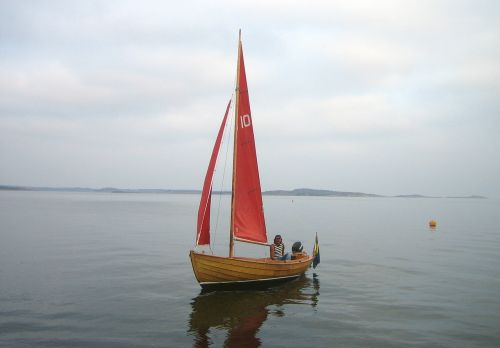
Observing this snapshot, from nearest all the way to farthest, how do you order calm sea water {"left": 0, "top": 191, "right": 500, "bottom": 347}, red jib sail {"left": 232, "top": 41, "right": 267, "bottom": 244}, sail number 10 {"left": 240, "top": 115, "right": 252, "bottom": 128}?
calm sea water {"left": 0, "top": 191, "right": 500, "bottom": 347}, red jib sail {"left": 232, "top": 41, "right": 267, "bottom": 244}, sail number 10 {"left": 240, "top": 115, "right": 252, "bottom": 128}

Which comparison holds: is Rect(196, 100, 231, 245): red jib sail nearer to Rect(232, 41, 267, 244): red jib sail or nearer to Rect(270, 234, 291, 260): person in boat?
Rect(232, 41, 267, 244): red jib sail

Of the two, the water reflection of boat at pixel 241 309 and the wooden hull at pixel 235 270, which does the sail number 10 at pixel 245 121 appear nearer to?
the wooden hull at pixel 235 270

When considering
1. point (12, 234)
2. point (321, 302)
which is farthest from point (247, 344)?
point (12, 234)

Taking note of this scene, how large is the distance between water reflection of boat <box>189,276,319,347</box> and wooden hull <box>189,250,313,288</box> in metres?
0.70

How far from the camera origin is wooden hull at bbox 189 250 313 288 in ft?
62.2

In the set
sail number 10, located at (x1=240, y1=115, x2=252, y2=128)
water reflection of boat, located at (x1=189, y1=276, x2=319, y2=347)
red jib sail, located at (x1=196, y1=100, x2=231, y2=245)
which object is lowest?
water reflection of boat, located at (x1=189, y1=276, x2=319, y2=347)

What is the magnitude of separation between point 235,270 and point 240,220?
2618 mm

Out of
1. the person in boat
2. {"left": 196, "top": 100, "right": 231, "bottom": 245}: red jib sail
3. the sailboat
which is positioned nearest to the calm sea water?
the sailboat

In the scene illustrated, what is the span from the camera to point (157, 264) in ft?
94.3

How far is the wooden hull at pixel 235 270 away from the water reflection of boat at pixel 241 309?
0.70 meters

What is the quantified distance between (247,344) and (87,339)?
5.61 m

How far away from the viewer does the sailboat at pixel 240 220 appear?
19141 millimetres

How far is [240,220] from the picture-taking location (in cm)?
2097

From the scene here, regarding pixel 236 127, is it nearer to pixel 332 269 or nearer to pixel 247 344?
pixel 247 344
